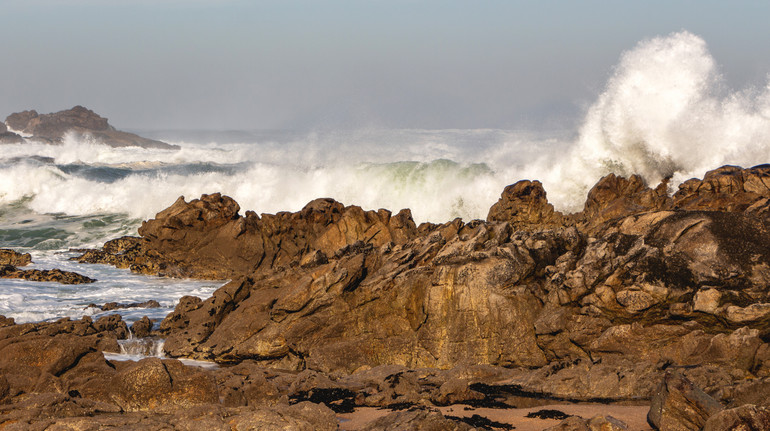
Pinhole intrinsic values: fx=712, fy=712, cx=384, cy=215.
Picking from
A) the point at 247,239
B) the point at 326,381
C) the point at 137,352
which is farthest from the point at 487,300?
the point at 247,239

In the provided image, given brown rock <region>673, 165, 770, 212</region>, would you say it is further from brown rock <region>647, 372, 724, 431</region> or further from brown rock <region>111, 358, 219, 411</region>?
brown rock <region>111, 358, 219, 411</region>

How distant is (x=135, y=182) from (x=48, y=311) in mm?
22371

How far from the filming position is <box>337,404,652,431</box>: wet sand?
7371 mm

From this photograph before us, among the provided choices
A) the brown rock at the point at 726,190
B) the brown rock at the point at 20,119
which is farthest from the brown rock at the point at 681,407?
the brown rock at the point at 20,119

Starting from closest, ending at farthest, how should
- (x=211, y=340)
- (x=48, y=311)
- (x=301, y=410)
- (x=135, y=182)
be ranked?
(x=301, y=410) → (x=211, y=340) → (x=48, y=311) → (x=135, y=182)

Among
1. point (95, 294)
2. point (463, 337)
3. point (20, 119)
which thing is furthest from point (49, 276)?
point (20, 119)

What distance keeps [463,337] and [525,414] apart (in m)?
3.12

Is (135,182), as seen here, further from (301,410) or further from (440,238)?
(301,410)

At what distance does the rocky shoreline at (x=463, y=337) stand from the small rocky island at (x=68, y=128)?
76.0 m

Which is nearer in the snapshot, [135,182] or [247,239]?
[247,239]

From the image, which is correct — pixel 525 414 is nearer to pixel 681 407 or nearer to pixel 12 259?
pixel 681 407

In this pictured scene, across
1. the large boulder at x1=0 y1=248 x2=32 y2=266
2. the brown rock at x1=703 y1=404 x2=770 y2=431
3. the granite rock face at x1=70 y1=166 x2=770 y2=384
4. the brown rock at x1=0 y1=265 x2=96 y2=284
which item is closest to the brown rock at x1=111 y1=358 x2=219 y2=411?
the granite rock face at x1=70 y1=166 x2=770 y2=384

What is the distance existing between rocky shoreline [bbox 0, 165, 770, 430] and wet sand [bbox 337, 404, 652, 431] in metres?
Result: 0.21

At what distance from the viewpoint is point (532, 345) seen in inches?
429
